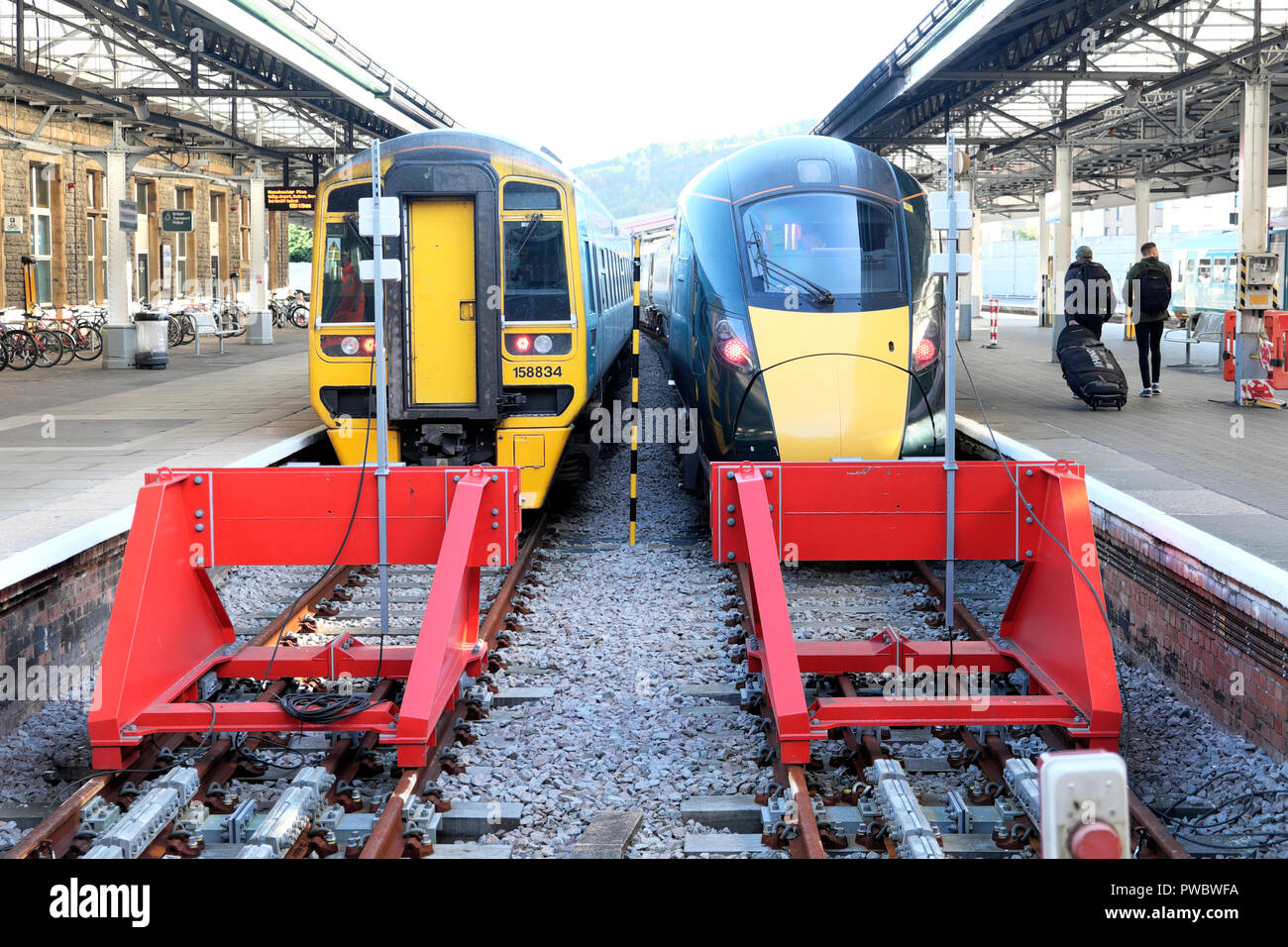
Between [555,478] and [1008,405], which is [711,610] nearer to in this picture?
[555,478]

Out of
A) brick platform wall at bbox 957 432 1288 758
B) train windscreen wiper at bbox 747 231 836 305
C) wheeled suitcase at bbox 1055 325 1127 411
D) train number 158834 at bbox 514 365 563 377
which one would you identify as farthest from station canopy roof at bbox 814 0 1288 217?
brick platform wall at bbox 957 432 1288 758

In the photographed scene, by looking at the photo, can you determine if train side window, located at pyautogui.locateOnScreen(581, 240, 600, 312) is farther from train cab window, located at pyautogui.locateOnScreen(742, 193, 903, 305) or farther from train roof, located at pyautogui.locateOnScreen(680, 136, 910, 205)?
train cab window, located at pyautogui.locateOnScreen(742, 193, 903, 305)

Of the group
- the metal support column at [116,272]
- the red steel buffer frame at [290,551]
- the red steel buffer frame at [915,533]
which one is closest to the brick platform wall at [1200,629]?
the red steel buffer frame at [915,533]

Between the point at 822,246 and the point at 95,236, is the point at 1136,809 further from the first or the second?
the point at 95,236

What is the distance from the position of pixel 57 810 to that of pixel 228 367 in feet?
57.6

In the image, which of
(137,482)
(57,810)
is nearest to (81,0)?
(137,482)

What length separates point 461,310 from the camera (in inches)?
385

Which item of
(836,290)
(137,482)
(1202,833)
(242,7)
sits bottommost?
(1202,833)

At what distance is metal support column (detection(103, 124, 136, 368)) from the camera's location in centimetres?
2067

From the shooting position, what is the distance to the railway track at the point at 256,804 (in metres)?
4.53

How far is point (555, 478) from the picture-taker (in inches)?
448

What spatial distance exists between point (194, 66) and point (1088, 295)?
11782mm

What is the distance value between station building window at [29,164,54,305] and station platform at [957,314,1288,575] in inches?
649

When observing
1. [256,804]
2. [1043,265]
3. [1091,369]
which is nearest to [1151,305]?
[1091,369]
